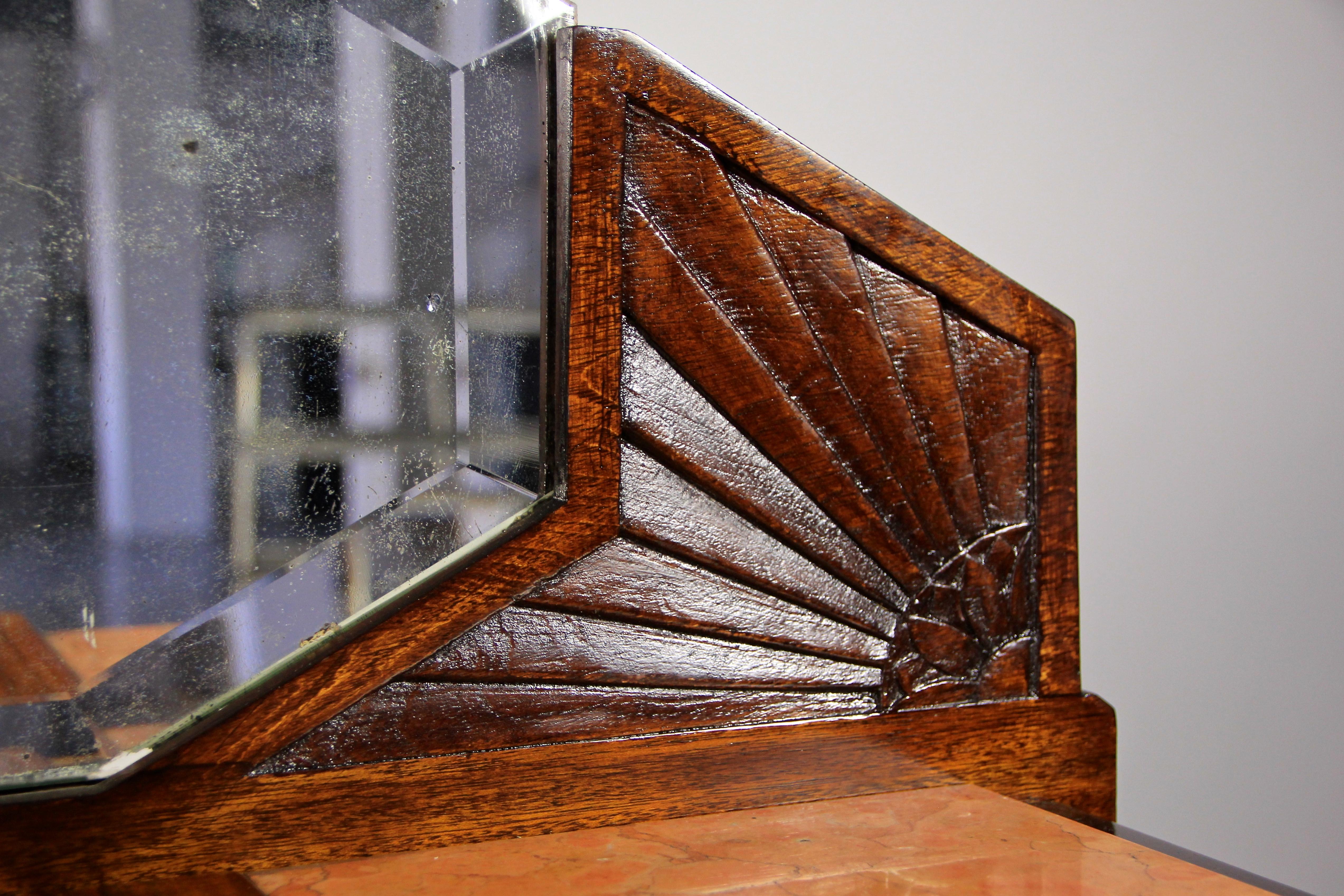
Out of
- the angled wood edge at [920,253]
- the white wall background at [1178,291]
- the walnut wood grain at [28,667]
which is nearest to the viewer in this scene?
the walnut wood grain at [28,667]

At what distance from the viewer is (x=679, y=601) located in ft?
2.61

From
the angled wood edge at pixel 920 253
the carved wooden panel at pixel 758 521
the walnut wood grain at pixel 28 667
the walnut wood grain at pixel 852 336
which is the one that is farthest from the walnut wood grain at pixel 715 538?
the walnut wood grain at pixel 28 667

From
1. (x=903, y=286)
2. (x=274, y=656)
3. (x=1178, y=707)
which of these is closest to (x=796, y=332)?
(x=903, y=286)

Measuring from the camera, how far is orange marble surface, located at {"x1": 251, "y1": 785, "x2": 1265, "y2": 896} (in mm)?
648

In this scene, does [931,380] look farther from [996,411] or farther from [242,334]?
[242,334]

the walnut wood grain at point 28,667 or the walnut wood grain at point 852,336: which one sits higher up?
the walnut wood grain at point 852,336

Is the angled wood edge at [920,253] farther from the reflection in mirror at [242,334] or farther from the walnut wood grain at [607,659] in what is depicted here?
the walnut wood grain at [607,659]

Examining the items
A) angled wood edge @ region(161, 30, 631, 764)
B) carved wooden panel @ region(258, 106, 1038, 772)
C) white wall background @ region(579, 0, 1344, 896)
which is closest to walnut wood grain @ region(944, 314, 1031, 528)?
carved wooden panel @ region(258, 106, 1038, 772)

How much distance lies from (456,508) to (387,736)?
0.63ft

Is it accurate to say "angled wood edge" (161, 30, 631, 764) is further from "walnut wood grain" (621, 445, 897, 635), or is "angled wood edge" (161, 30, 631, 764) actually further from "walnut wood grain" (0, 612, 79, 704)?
"walnut wood grain" (0, 612, 79, 704)

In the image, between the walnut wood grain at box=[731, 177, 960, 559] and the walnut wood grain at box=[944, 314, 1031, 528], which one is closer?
the walnut wood grain at box=[731, 177, 960, 559]

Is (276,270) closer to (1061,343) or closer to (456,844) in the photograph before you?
(456,844)

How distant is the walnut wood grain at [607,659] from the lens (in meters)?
0.72

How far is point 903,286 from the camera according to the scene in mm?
911
